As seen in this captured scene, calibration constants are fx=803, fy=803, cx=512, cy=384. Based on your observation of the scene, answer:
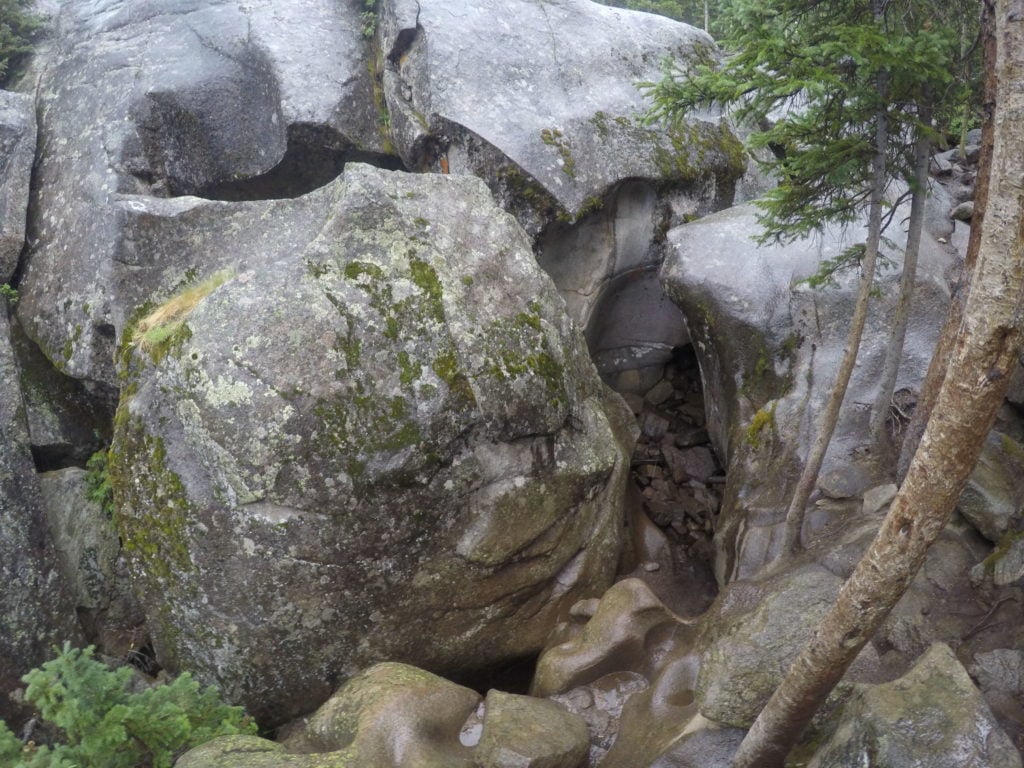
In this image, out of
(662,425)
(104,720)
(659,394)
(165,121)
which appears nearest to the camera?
(104,720)

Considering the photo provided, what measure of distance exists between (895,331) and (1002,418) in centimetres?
136

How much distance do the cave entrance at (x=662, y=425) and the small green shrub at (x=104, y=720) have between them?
524cm

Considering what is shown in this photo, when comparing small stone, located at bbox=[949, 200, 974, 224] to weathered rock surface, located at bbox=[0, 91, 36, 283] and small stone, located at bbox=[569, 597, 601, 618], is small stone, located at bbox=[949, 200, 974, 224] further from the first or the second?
weathered rock surface, located at bbox=[0, 91, 36, 283]

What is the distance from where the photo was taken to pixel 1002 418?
7.77 m

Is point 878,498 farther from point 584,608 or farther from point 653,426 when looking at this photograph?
point 653,426

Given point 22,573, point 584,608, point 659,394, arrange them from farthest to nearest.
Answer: point 659,394 → point 584,608 → point 22,573

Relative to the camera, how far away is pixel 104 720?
5.83m

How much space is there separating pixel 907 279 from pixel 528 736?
5.30 metres

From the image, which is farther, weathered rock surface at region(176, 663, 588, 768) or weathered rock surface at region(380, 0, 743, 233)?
weathered rock surface at region(380, 0, 743, 233)

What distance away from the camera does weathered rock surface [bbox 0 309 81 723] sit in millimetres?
7863

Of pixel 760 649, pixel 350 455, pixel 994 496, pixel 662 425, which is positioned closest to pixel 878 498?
pixel 994 496

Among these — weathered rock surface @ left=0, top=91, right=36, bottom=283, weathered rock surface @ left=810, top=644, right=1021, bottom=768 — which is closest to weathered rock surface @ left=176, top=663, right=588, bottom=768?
weathered rock surface @ left=810, top=644, right=1021, bottom=768

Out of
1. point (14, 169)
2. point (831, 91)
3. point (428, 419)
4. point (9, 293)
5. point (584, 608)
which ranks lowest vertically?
point (584, 608)

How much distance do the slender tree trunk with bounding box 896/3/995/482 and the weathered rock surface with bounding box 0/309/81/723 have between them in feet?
27.3
